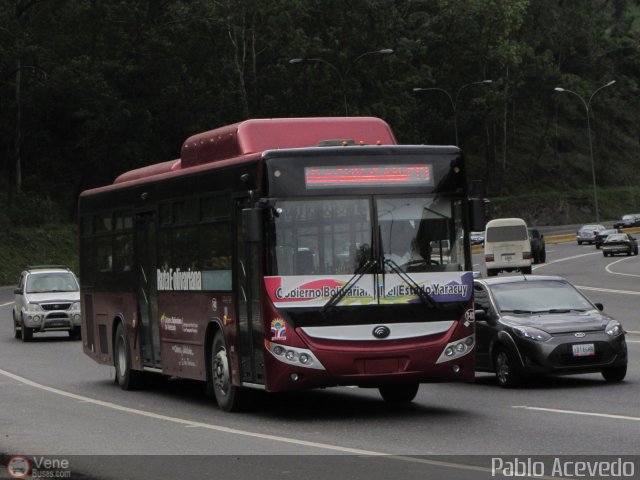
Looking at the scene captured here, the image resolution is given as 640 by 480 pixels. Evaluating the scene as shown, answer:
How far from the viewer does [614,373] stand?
19125 mm

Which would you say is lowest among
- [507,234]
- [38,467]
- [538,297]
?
Answer: [38,467]

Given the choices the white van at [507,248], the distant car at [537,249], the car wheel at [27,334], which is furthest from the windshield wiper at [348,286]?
the distant car at [537,249]

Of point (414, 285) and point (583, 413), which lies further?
point (414, 285)

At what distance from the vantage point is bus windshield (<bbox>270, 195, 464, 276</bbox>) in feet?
50.1

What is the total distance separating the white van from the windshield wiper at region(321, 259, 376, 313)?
48.1 metres

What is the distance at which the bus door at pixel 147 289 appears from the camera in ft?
63.3

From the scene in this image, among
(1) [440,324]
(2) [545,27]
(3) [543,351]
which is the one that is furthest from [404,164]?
(2) [545,27]

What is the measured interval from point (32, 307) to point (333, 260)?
20.9 meters

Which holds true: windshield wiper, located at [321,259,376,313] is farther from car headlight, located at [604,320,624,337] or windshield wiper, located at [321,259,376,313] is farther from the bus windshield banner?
car headlight, located at [604,320,624,337]

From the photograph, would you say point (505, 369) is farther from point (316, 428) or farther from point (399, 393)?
point (316, 428)

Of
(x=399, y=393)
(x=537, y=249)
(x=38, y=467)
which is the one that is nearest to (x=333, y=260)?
(x=399, y=393)

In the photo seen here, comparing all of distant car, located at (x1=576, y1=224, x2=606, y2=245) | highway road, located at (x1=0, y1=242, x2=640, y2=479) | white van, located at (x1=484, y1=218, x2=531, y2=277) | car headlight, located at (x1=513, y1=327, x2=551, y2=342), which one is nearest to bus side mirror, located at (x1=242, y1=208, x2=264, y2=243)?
highway road, located at (x1=0, y1=242, x2=640, y2=479)

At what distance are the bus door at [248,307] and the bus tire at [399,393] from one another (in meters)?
2.09

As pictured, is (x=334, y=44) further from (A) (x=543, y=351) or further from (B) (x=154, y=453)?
(B) (x=154, y=453)
